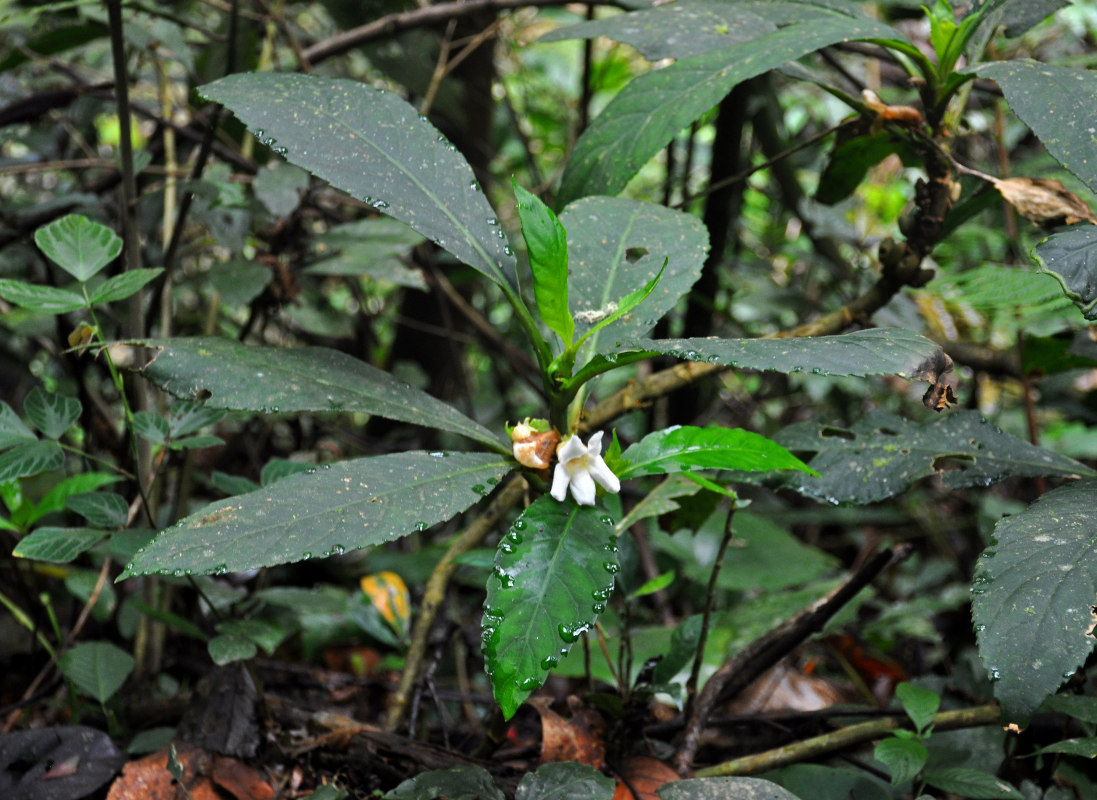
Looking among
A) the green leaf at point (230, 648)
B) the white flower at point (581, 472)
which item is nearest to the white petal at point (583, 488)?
the white flower at point (581, 472)

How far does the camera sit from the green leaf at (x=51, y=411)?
3.28 feet

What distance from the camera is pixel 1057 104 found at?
2.97 feet

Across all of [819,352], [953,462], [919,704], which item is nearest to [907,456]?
[953,462]

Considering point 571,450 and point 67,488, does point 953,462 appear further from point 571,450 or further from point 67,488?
point 67,488

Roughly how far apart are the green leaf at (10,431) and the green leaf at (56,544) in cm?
11

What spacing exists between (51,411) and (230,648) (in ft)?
1.26

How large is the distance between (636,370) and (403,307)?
32.6 inches

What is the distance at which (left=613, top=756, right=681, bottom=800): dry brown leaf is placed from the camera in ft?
3.14

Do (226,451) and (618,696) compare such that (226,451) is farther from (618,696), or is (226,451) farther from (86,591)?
(618,696)

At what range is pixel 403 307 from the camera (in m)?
2.71

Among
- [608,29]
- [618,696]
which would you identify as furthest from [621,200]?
[618,696]

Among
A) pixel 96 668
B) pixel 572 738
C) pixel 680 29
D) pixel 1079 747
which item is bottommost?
pixel 96 668

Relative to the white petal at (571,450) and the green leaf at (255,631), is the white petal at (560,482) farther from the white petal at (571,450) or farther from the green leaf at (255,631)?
the green leaf at (255,631)

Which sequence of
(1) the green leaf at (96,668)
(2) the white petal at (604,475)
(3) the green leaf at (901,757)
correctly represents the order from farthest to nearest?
1. (1) the green leaf at (96,668)
2. (3) the green leaf at (901,757)
3. (2) the white petal at (604,475)
